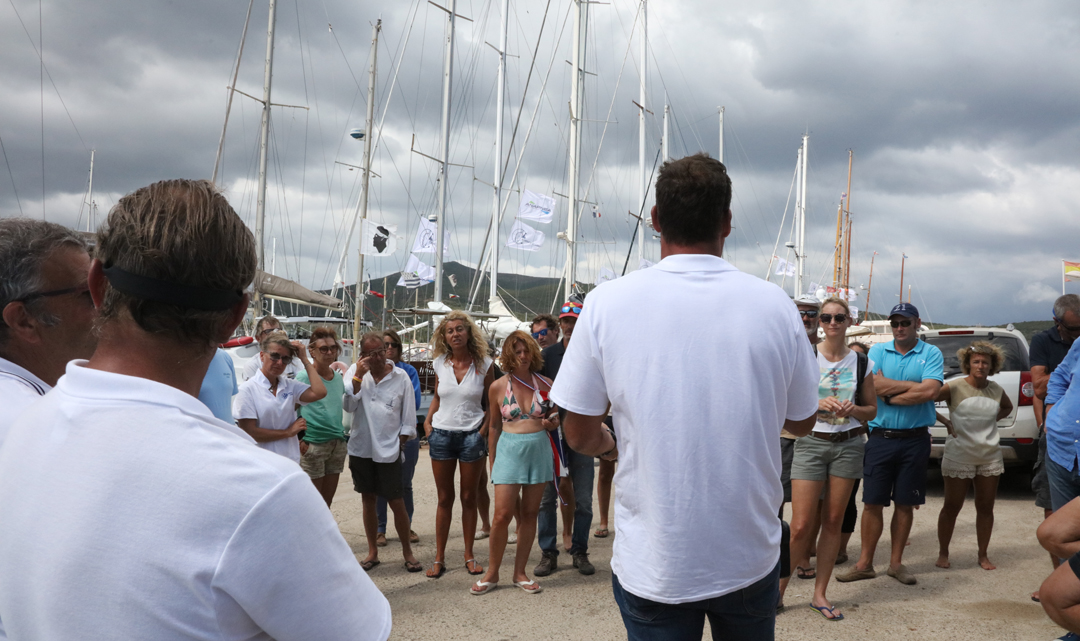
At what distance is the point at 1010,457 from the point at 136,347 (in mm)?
9125

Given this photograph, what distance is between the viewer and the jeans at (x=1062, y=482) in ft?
13.3

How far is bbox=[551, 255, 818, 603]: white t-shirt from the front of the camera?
2.01 m

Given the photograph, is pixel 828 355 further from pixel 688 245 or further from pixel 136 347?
pixel 136 347

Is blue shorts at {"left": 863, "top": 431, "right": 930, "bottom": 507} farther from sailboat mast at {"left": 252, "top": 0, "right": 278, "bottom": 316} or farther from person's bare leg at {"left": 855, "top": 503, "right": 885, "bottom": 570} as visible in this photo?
sailboat mast at {"left": 252, "top": 0, "right": 278, "bottom": 316}

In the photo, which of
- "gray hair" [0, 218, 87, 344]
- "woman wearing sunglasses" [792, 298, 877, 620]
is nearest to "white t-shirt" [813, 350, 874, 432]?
"woman wearing sunglasses" [792, 298, 877, 620]

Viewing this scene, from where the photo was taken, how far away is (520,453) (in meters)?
5.55

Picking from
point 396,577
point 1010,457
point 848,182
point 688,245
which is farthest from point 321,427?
point 848,182

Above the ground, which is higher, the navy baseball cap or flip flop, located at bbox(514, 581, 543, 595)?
the navy baseball cap

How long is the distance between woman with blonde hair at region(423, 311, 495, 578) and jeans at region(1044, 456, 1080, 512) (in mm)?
3948

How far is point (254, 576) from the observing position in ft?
3.07

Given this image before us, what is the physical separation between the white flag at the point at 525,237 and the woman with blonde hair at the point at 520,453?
13162mm

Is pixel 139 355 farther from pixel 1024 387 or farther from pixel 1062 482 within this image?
pixel 1024 387

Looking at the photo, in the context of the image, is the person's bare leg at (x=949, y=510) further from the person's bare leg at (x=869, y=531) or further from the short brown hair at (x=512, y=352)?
the short brown hair at (x=512, y=352)

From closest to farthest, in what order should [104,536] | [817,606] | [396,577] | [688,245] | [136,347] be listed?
[104,536], [136,347], [688,245], [817,606], [396,577]
